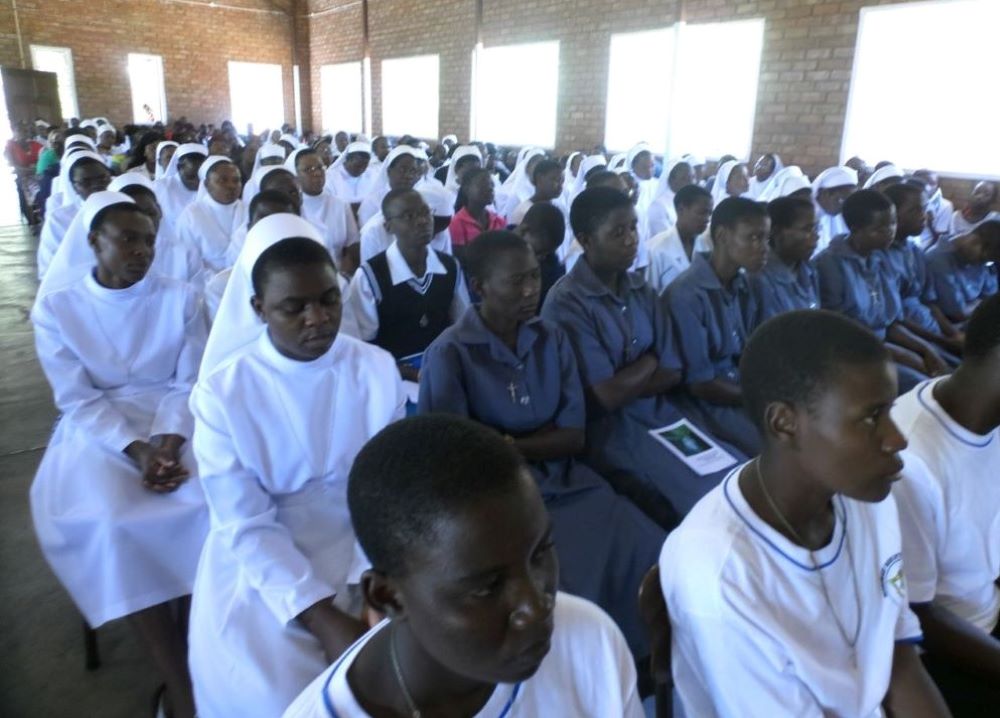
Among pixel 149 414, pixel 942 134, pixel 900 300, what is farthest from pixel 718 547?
pixel 942 134

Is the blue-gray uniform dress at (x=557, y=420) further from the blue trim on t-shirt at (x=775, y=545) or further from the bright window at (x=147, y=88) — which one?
the bright window at (x=147, y=88)

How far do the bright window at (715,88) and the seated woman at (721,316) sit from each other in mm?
6884

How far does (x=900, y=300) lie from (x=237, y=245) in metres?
3.76

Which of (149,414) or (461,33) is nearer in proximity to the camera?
(149,414)

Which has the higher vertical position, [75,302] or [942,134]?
[942,134]

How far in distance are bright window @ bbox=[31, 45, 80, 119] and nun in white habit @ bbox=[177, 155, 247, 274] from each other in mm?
13791

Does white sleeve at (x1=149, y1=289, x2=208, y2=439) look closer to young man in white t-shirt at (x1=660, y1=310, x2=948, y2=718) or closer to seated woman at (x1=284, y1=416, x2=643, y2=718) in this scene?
seated woman at (x1=284, y1=416, x2=643, y2=718)

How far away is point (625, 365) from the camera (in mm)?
2793

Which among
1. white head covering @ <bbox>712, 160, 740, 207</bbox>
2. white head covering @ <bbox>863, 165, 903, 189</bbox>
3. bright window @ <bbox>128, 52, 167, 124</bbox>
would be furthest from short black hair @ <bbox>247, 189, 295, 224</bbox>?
bright window @ <bbox>128, 52, 167, 124</bbox>

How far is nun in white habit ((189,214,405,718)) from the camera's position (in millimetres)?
1633

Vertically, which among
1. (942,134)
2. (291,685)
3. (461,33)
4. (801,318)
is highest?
(461,33)

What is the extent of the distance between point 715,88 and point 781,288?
719 centimetres

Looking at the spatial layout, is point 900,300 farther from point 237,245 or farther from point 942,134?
point 942,134

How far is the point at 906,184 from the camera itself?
4.21 meters
